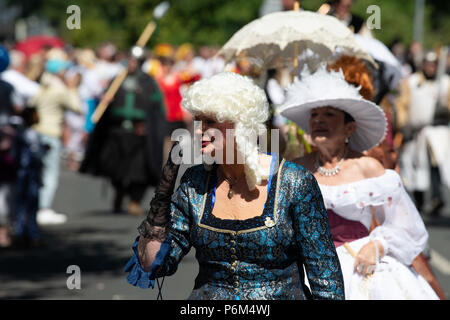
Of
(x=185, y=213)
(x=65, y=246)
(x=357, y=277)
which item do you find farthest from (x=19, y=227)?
(x=185, y=213)

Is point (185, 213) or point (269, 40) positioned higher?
point (269, 40)

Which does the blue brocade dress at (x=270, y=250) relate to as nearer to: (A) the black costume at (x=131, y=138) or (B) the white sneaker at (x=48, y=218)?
(B) the white sneaker at (x=48, y=218)

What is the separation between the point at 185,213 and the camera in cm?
427

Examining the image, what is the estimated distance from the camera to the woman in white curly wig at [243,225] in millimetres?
4086

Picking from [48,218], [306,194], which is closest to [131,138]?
[48,218]

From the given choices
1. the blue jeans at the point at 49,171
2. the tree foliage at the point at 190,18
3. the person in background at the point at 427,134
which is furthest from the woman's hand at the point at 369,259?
the person in background at the point at 427,134

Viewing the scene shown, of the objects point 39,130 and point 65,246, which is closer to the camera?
point 65,246

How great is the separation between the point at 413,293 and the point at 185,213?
168 centimetres

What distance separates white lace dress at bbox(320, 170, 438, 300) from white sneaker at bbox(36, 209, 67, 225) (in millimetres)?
8199

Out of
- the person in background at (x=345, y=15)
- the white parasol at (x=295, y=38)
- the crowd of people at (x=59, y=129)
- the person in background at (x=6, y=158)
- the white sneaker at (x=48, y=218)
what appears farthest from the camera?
the white sneaker at (x=48, y=218)

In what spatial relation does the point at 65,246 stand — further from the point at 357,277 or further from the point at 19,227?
the point at 357,277

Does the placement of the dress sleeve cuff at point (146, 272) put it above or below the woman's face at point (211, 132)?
below

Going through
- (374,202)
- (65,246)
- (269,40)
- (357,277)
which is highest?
(269,40)

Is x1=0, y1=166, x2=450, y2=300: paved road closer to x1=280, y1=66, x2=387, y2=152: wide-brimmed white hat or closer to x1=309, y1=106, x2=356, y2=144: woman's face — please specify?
x1=280, y1=66, x2=387, y2=152: wide-brimmed white hat
